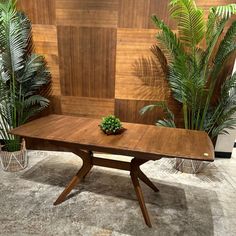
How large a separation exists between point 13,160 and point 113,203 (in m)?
1.37

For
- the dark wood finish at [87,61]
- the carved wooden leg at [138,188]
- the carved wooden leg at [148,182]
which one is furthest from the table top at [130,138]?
the dark wood finish at [87,61]

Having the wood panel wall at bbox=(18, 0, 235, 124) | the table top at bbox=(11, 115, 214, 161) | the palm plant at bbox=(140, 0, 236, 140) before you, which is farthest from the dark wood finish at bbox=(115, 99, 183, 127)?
the table top at bbox=(11, 115, 214, 161)

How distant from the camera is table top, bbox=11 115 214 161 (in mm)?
1632

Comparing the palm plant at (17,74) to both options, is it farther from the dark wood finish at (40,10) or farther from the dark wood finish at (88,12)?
the dark wood finish at (88,12)

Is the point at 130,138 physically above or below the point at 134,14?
below

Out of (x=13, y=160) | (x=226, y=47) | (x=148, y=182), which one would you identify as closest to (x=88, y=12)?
(x=226, y=47)

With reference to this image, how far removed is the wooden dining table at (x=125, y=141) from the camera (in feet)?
5.41

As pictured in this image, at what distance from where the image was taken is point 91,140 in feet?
5.94

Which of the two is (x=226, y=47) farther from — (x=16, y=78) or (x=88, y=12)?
(x=16, y=78)

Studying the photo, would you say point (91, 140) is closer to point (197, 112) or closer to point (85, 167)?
point (85, 167)

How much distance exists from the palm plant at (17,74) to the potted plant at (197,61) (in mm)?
1544

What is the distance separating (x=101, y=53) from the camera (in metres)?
2.93

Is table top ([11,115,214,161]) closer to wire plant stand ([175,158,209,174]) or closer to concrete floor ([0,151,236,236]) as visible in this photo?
concrete floor ([0,151,236,236])

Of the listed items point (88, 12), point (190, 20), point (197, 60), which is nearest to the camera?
point (190, 20)
